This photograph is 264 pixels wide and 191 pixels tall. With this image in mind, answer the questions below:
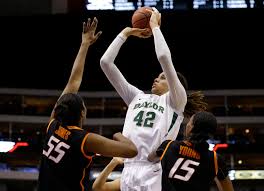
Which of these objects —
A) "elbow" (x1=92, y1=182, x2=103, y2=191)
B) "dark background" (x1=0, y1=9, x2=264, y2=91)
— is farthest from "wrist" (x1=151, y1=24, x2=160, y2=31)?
"dark background" (x1=0, y1=9, x2=264, y2=91)

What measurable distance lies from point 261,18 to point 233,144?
27.5ft

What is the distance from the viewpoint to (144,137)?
185 inches

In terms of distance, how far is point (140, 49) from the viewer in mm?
31312

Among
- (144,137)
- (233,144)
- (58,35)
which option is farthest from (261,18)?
(144,137)

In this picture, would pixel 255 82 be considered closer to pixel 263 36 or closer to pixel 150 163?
pixel 263 36

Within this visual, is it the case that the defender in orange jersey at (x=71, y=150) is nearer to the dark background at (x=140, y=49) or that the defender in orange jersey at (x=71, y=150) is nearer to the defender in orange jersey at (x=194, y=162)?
the defender in orange jersey at (x=194, y=162)

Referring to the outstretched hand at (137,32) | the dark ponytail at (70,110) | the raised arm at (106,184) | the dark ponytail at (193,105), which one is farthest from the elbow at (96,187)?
the outstretched hand at (137,32)

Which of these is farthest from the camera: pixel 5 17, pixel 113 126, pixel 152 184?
pixel 113 126

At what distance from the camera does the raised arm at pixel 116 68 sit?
499cm

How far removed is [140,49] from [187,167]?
89.7 ft

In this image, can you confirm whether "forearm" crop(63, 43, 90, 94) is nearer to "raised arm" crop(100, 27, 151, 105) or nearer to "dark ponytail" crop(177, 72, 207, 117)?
"raised arm" crop(100, 27, 151, 105)

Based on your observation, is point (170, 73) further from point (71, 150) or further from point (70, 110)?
point (71, 150)

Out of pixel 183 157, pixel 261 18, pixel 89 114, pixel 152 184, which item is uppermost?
pixel 261 18

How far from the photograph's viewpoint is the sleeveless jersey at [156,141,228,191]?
4148mm
